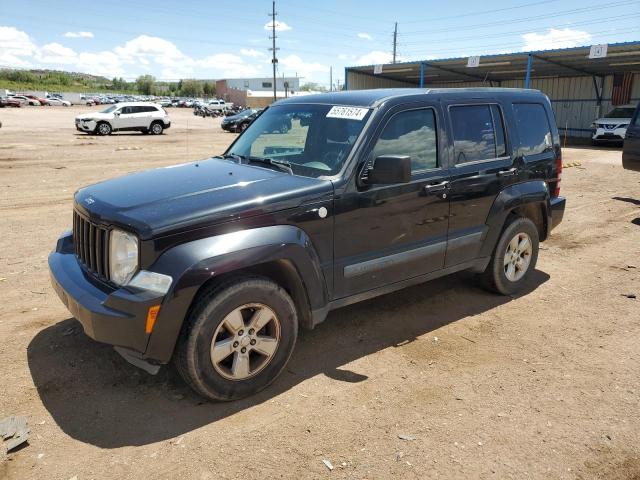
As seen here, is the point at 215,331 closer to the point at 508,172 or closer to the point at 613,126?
the point at 508,172

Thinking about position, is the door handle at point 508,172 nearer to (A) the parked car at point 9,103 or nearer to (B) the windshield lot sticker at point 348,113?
(B) the windshield lot sticker at point 348,113

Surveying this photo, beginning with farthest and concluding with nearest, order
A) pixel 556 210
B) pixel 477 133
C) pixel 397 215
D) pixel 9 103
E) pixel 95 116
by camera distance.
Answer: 1. pixel 9 103
2. pixel 95 116
3. pixel 556 210
4. pixel 477 133
5. pixel 397 215

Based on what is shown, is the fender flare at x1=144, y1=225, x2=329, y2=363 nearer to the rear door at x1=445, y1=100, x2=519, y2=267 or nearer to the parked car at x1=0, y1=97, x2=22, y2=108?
the rear door at x1=445, y1=100, x2=519, y2=267

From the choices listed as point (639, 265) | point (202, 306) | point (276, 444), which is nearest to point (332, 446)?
point (276, 444)

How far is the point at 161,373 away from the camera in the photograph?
143 inches

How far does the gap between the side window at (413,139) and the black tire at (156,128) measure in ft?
84.7

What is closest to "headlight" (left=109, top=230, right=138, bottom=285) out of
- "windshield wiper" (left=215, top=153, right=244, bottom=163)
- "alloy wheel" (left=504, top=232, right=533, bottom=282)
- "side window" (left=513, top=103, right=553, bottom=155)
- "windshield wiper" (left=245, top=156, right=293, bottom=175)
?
"windshield wiper" (left=245, top=156, right=293, bottom=175)

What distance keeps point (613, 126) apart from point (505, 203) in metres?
21.8

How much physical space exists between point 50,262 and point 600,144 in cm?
2601

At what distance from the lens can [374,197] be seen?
12.3ft

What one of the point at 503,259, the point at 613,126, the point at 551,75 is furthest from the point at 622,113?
the point at 503,259

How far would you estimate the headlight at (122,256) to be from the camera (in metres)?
2.98

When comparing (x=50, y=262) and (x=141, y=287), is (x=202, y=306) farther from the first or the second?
(x=50, y=262)

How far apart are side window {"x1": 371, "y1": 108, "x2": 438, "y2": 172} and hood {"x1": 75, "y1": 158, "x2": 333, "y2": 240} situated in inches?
26.1
